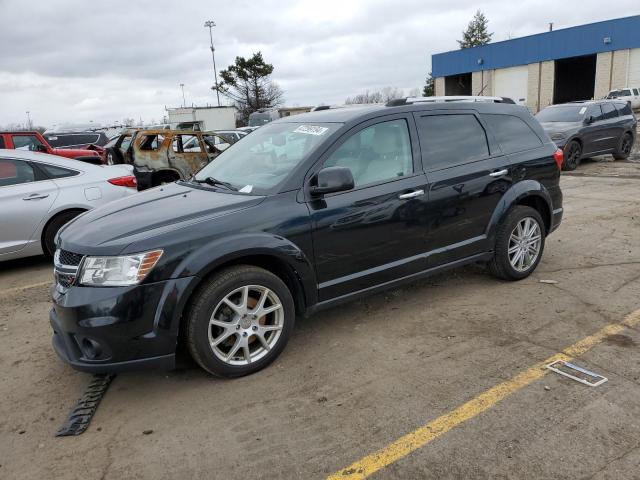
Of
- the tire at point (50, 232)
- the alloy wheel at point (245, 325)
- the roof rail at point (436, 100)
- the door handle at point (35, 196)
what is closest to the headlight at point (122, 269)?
the alloy wheel at point (245, 325)

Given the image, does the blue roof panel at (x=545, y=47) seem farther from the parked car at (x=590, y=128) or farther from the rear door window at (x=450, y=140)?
the rear door window at (x=450, y=140)

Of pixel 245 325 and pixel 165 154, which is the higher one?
pixel 165 154

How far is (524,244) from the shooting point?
504cm

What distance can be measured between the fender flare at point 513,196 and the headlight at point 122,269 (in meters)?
3.04

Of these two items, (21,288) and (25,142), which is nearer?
(21,288)

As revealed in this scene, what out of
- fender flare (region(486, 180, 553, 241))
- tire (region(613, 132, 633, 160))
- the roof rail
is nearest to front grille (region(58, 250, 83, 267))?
the roof rail

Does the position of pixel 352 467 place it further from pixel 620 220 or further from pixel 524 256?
pixel 620 220

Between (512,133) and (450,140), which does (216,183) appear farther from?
(512,133)

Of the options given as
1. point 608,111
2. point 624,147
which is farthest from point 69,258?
point 624,147

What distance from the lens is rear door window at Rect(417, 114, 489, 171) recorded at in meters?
4.31

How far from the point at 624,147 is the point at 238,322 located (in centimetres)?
1488

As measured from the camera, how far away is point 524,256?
16.7 feet

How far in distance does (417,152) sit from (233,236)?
1.78 metres

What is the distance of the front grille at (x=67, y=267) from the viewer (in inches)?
127
